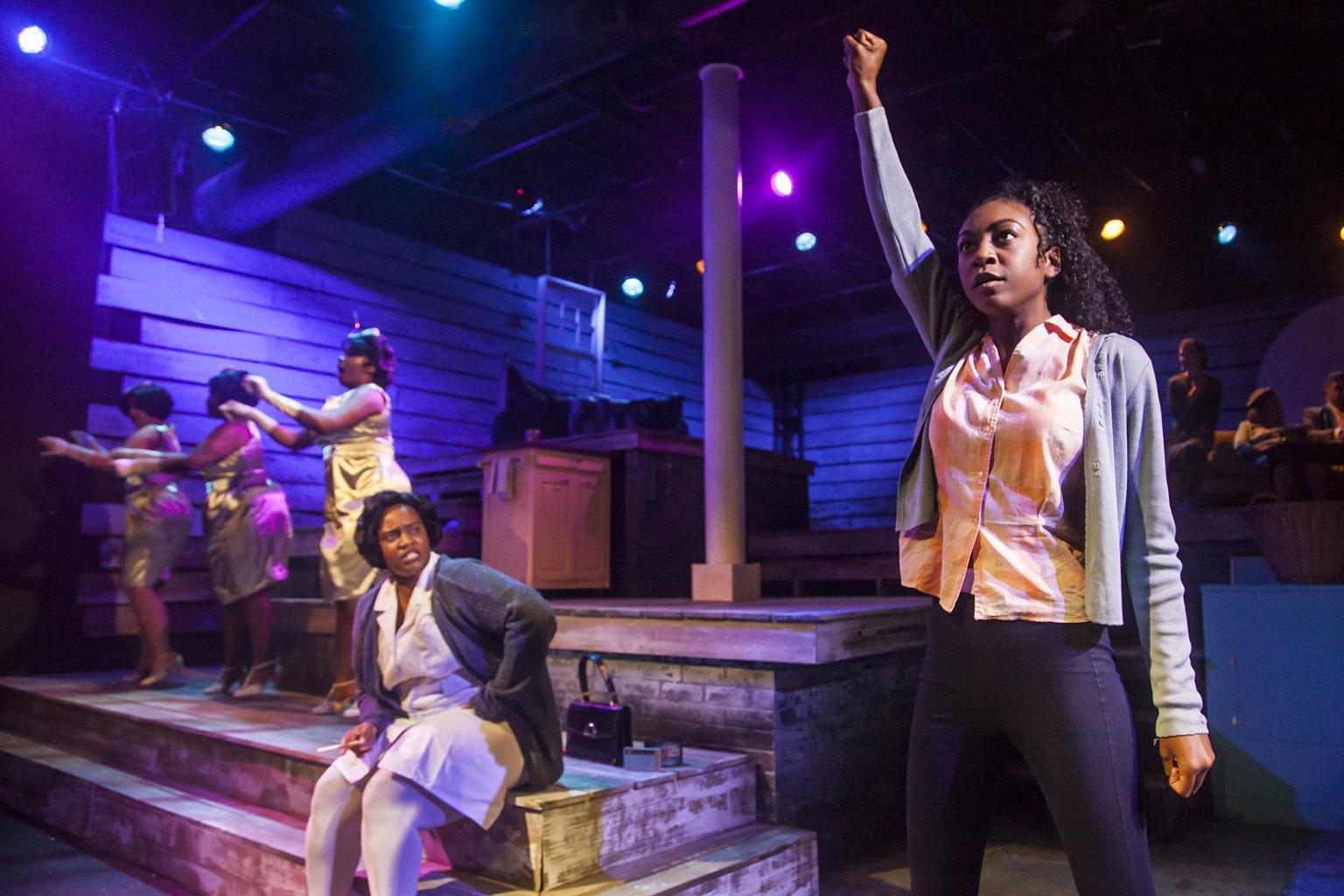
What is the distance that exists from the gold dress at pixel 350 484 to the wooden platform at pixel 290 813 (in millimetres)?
641

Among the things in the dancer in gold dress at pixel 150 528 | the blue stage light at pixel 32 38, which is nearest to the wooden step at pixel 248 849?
the dancer in gold dress at pixel 150 528

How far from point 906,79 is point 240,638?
5742 millimetres

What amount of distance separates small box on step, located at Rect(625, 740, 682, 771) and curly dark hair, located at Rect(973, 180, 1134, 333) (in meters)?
2.04

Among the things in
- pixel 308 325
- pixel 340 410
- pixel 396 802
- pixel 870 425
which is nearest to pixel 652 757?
pixel 396 802

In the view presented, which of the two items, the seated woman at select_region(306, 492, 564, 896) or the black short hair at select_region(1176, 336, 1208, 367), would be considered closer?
the seated woman at select_region(306, 492, 564, 896)

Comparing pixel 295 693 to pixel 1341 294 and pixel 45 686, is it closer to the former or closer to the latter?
pixel 45 686

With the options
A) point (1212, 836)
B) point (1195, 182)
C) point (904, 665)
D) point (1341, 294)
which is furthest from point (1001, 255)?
point (1341, 294)

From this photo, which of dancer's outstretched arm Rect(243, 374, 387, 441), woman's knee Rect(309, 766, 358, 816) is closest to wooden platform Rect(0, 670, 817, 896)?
woman's knee Rect(309, 766, 358, 816)

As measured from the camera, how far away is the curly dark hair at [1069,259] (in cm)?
143

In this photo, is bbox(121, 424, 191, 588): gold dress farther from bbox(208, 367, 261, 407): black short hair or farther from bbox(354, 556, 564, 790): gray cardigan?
bbox(354, 556, 564, 790): gray cardigan

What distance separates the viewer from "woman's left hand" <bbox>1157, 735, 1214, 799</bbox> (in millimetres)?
1188

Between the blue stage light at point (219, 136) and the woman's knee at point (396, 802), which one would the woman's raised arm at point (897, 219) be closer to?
the woman's knee at point (396, 802)

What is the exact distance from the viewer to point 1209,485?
16.1 feet

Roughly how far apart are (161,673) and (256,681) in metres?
0.89
